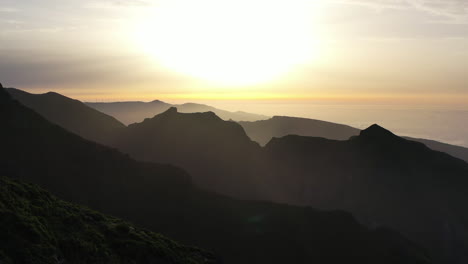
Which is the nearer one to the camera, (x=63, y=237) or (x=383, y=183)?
(x=63, y=237)

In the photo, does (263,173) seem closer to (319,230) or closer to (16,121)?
(319,230)

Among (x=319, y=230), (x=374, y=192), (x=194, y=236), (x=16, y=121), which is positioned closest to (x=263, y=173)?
(x=374, y=192)

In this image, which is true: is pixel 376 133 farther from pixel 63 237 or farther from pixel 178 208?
pixel 63 237

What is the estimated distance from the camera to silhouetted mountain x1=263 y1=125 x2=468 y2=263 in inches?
5300

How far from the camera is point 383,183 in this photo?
5950 inches

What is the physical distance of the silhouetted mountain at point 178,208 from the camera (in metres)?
81.2

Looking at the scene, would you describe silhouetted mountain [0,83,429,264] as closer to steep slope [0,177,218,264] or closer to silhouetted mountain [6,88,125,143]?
steep slope [0,177,218,264]

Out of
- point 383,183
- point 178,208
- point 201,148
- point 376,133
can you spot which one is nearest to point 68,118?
point 201,148

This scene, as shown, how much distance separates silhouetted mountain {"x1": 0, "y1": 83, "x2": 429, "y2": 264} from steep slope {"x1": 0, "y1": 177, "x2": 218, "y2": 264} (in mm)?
49255

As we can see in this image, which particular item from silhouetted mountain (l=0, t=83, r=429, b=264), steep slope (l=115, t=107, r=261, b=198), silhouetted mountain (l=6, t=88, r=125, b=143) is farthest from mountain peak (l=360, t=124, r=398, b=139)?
silhouetted mountain (l=6, t=88, r=125, b=143)

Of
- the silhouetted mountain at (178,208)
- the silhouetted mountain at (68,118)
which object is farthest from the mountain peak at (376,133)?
the silhouetted mountain at (68,118)

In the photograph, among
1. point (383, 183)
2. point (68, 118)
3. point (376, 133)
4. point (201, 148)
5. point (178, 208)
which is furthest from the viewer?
point (68, 118)

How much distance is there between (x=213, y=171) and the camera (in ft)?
470

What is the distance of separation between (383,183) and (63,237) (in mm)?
145241
